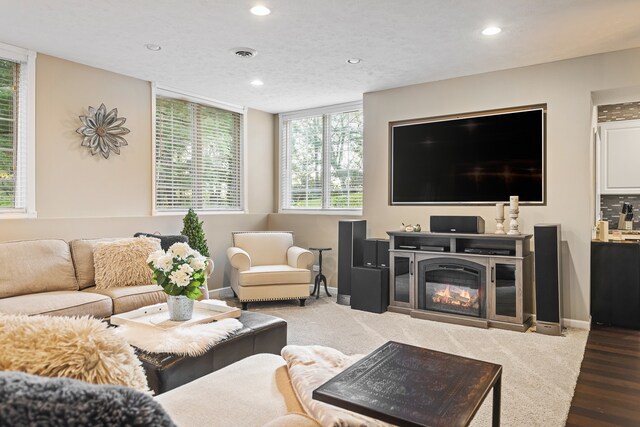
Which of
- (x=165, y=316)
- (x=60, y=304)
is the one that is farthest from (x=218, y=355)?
(x=60, y=304)

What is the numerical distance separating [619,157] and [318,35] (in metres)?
4.26

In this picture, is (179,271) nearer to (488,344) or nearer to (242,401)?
(242,401)

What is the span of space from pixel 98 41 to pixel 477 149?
12.4 ft

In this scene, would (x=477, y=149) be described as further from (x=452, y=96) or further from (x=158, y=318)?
(x=158, y=318)

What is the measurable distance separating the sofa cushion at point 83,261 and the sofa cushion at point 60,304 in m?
0.26

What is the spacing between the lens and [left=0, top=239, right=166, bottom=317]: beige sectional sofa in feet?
10.1

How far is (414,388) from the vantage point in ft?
5.05

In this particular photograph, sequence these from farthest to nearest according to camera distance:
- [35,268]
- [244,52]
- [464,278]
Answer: [464,278] < [244,52] < [35,268]

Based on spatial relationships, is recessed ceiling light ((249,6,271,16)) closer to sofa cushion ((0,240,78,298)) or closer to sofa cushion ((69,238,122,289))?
sofa cushion ((69,238,122,289))

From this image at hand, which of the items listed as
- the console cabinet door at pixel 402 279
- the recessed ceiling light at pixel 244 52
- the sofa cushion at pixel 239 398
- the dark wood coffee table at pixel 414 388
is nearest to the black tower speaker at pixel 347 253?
the console cabinet door at pixel 402 279

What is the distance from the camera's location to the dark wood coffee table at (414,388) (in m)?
1.35

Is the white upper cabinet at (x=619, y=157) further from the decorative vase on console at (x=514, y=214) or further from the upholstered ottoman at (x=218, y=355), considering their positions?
the upholstered ottoman at (x=218, y=355)

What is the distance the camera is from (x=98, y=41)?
3.64m

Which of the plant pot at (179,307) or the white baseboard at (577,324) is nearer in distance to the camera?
the plant pot at (179,307)
